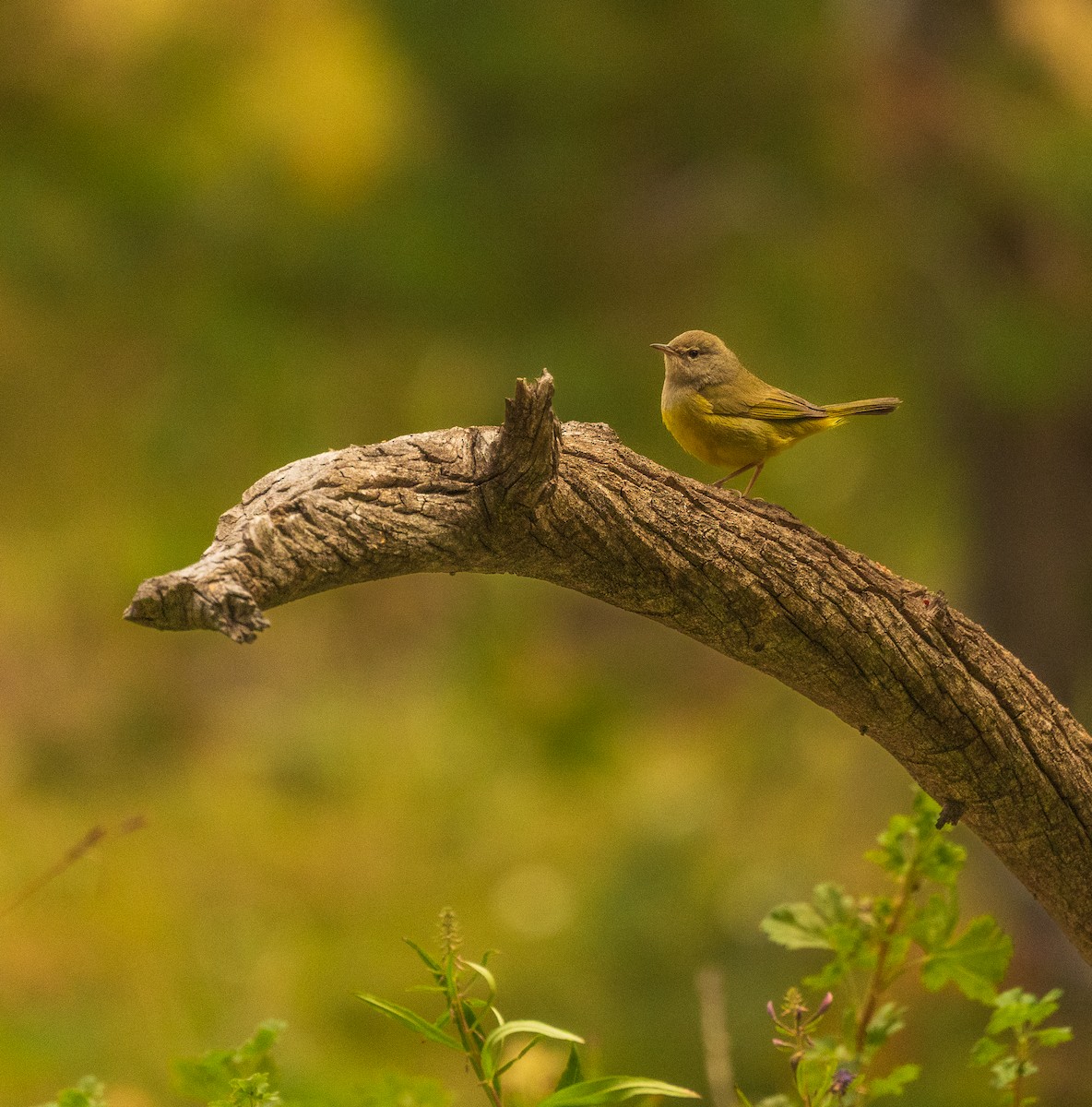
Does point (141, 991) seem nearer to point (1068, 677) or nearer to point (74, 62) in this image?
point (74, 62)

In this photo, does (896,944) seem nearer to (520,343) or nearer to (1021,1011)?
(1021,1011)

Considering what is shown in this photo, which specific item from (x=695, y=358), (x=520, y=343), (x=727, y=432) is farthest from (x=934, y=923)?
(x=520, y=343)

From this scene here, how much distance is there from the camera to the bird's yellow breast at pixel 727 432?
68.9 inches

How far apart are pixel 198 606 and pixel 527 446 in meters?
0.30

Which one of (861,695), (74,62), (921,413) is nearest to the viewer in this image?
(861,695)

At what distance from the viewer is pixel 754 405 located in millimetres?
1771

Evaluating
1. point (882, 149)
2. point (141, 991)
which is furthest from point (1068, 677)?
point (141, 991)

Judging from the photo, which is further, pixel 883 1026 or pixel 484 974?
pixel 883 1026

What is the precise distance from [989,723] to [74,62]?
2.93 metres

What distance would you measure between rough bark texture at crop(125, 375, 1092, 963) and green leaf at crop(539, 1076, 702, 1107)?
385mm

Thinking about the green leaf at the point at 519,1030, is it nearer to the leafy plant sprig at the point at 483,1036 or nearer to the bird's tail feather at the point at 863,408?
the leafy plant sprig at the point at 483,1036

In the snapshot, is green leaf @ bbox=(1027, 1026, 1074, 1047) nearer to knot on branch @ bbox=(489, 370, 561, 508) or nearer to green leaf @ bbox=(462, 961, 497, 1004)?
green leaf @ bbox=(462, 961, 497, 1004)

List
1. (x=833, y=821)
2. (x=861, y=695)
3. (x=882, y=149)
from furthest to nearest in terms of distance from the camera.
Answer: (x=833, y=821)
(x=882, y=149)
(x=861, y=695)

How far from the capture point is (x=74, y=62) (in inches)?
134
